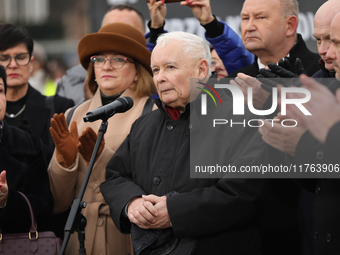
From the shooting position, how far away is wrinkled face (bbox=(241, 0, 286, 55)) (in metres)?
3.77

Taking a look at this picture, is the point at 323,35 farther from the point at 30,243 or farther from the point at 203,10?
the point at 30,243

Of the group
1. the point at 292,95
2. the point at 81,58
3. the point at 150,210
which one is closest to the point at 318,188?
the point at 292,95

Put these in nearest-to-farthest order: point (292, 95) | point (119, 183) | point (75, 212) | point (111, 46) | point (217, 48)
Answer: point (292, 95)
point (75, 212)
point (119, 183)
point (111, 46)
point (217, 48)

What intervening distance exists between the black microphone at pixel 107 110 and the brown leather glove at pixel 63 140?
2.03ft

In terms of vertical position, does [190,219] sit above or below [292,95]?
below

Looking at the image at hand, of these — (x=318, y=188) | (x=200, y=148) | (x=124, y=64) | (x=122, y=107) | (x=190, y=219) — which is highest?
(x=124, y=64)

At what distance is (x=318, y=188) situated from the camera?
256 cm

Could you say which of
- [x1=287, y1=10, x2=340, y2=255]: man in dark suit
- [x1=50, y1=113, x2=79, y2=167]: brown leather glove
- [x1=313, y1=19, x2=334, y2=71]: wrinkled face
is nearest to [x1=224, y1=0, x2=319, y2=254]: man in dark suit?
[x1=313, y1=19, x2=334, y2=71]: wrinkled face

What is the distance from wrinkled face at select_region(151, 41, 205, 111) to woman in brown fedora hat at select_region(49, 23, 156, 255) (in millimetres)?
598

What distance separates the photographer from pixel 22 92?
4578 millimetres

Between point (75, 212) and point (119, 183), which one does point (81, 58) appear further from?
point (75, 212)

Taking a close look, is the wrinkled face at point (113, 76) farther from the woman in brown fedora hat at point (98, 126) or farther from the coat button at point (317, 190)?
the coat button at point (317, 190)

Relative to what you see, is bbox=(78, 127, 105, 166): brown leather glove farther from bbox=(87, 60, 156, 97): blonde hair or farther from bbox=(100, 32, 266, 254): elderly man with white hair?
bbox=(87, 60, 156, 97): blonde hair

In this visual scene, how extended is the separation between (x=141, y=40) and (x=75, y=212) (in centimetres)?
188
